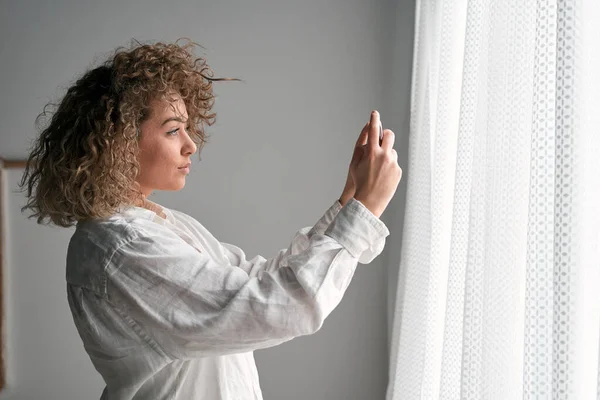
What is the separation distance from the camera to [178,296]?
2.63 ft

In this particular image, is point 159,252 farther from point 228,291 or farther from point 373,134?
point 373,134

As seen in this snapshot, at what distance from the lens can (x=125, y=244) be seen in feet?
2.72

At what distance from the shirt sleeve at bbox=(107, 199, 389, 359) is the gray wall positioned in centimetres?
115

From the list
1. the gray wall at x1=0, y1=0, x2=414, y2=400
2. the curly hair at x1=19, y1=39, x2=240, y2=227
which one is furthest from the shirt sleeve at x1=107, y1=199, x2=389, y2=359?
the gray wall at x1=0, y1=0, x2=414, y2=400

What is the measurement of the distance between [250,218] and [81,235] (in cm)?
112

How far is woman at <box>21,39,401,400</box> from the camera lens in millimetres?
779

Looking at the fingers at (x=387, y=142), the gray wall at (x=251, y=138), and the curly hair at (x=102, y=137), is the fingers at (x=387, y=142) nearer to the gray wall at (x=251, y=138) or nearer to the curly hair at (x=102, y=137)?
the curly hair at (x=102, y=137)

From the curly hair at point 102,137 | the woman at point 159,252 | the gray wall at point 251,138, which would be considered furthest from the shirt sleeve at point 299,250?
the gray wall at point 251,138

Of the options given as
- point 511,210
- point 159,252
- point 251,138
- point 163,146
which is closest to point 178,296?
point 159,252

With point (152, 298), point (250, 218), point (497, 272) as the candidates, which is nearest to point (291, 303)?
point (152, 298)

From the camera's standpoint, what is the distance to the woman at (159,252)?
2.56 ft

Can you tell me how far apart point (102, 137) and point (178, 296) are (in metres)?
0.27

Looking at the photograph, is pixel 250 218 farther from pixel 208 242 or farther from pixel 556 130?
pixel 556 130

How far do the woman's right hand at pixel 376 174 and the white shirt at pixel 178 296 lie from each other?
0.9 inches
